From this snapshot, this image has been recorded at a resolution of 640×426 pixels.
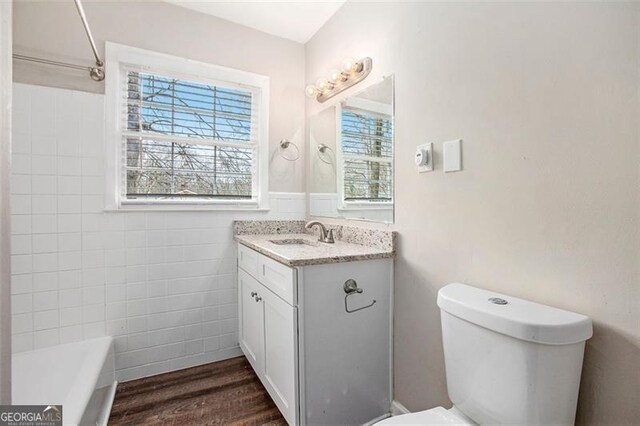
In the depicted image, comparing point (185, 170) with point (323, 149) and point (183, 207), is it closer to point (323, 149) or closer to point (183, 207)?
point (183, 207)

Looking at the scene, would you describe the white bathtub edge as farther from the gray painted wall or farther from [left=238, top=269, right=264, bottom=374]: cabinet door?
the gray painted wall

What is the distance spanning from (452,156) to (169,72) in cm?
187

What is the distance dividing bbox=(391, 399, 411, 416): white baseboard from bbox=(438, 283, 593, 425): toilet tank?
597 mm

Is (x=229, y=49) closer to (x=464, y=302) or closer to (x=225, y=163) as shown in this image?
(x=225, y=163)

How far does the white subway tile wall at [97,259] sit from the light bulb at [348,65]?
121 centimetres

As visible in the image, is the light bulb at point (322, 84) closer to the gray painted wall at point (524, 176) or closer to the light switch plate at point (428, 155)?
the gray painted wall at point (524, 176)

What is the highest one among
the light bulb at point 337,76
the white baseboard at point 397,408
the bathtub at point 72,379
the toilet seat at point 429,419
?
the light bulb at point 337,76

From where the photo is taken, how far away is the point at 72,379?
5.03 ft

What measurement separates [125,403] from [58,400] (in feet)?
1.42

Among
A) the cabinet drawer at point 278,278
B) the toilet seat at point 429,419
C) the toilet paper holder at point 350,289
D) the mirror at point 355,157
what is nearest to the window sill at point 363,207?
the mirror at point 355,157

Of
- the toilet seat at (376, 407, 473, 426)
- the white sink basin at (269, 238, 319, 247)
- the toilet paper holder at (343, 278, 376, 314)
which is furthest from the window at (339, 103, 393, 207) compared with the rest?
the toilet seat at (376, 407, 473, 426)

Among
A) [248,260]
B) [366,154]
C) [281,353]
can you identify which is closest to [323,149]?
[366,154]

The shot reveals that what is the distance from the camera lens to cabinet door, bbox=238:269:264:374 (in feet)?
5.77

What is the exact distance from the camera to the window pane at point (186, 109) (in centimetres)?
199
